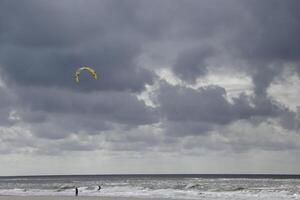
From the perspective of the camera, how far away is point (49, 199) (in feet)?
171

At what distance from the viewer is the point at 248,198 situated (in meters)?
54.8

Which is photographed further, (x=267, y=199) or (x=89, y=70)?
(x=267, y=199)

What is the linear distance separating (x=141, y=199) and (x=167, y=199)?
2.94m

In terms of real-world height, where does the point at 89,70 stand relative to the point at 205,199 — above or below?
above

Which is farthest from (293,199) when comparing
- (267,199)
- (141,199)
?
(141,199)

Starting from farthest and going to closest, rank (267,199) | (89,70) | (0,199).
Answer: (267,199)
(0,199)
(89,70)

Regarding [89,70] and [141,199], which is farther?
[141,199]

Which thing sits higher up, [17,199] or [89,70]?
[89,70]

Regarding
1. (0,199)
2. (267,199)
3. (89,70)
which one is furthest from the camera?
(267,199)

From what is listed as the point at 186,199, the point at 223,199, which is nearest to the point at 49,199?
the point at 186,199

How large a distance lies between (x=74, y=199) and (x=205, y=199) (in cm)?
1486

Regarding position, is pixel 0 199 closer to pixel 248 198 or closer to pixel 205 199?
pixel 205 199

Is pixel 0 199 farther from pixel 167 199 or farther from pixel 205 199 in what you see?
pixel 205 199

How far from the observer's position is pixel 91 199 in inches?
2058
